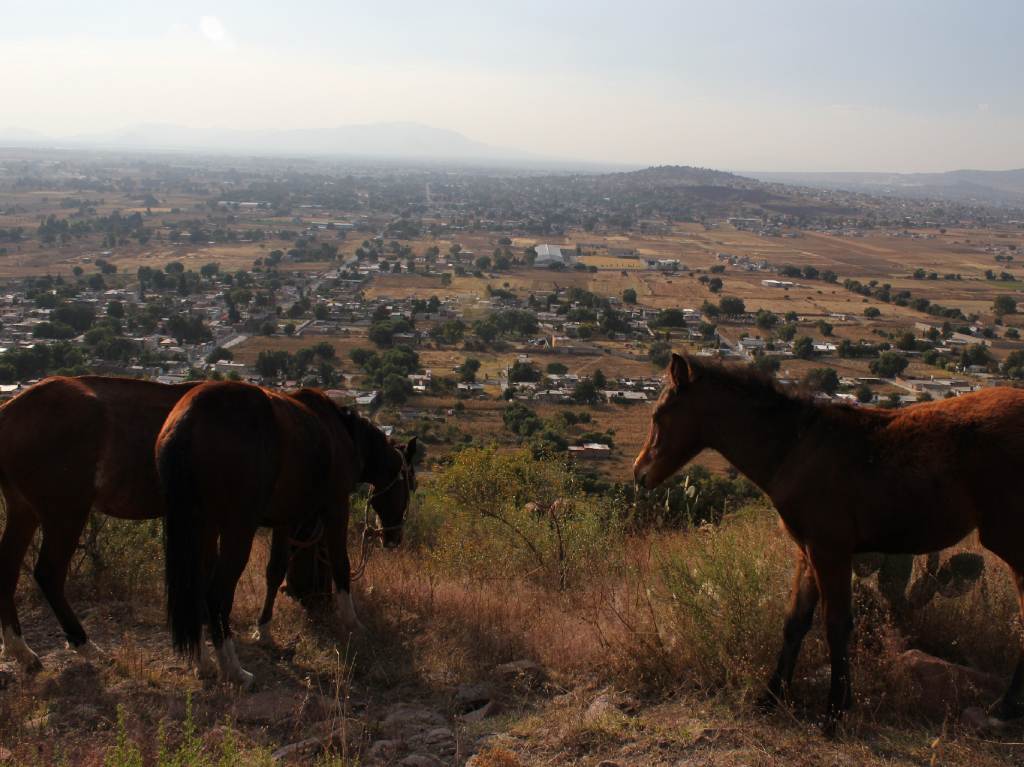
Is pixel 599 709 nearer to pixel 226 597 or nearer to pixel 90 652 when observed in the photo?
pixel 226 597

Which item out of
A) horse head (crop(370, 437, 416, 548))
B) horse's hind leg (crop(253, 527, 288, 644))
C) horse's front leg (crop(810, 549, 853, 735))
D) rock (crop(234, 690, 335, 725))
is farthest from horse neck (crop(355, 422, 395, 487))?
horse's front leg (crop(810, 549, 853, 735))

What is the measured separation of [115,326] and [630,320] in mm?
32639

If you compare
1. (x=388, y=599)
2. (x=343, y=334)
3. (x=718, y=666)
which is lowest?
(x=343, y=334)

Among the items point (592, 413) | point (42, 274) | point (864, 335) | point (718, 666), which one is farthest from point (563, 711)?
point (42, 274)

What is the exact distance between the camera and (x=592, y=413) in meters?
34.0

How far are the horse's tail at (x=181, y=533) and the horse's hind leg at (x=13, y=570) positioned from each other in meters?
1.09

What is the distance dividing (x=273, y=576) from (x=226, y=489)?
4.00 feet

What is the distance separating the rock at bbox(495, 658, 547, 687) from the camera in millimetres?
4908

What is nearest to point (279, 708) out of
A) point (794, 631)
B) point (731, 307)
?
point (794, 631)

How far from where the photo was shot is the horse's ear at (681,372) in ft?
14.9

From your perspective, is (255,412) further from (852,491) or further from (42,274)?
(42,274)

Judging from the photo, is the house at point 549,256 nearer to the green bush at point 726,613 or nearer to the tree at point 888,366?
the tree at point 888,366

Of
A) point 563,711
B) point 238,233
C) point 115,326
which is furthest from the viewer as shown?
point 238,233

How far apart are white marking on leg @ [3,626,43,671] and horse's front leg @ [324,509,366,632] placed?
74.1 inches
